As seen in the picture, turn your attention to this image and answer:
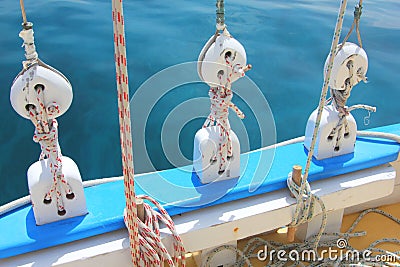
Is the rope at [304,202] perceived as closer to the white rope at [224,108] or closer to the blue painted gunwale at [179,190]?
the blue painted gunwale at [179,190]

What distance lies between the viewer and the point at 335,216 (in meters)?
1.42

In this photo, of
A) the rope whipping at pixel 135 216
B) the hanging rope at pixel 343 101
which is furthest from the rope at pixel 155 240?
the hanging rope at pixel 343 101

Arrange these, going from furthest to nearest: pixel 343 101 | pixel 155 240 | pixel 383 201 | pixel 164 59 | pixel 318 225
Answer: pixel 164 59, pixel 383 201, pixel 318 225, pixel 343 101, pixel 155 240

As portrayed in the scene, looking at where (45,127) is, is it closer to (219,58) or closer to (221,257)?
(219,58)

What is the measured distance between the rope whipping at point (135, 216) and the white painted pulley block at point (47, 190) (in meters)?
0.13

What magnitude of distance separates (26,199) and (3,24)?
2.63 meters

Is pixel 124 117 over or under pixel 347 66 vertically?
under

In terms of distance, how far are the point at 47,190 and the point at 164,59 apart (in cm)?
220

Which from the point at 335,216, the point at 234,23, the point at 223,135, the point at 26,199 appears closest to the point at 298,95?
the point at 234,23

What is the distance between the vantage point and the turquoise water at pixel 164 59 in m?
2.27

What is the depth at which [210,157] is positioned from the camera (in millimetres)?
1190

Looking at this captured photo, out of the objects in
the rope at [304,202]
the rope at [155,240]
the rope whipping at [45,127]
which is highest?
the rope whipping at [45,127]

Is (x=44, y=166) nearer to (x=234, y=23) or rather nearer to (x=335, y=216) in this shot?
(x=335, y=216)

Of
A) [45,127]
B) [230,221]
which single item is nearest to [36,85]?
[45,127]
